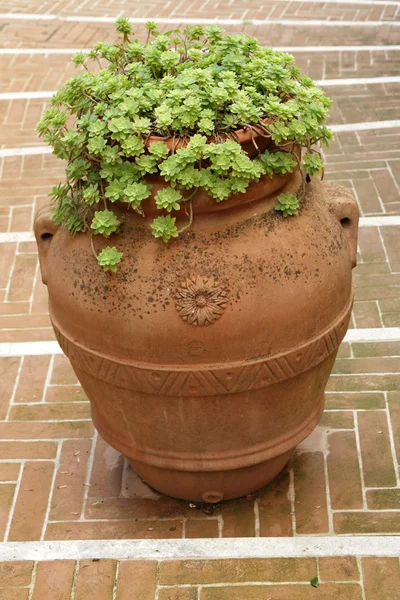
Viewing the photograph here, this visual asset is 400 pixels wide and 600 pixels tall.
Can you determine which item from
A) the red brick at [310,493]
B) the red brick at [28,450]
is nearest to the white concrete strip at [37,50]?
the red brick at [28,450]

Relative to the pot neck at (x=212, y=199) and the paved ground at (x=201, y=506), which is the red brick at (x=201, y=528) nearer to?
the paved ground at (x=201, y=506)

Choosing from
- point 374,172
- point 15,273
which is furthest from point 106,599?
point 374,172

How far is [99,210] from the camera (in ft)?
10.2

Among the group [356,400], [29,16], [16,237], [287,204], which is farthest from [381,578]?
[29,16]

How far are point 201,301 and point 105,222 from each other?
0.44 m

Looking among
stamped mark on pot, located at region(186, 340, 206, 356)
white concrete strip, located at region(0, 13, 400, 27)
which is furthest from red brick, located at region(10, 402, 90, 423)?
white concrete strip, located at region(0, 13, 400, 27)

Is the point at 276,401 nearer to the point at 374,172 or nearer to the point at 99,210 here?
the point at 99,210

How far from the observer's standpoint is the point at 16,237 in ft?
19.2

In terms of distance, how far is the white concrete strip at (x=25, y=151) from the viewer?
22.7ft

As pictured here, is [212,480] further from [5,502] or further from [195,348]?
[5,502]

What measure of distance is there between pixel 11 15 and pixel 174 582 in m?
7.83

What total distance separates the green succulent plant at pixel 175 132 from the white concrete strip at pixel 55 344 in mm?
1727

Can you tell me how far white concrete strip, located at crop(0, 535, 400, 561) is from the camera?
3.52 meters

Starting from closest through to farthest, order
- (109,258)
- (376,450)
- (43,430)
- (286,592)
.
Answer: (109,258), (286,592), (376,450), (43,430)
